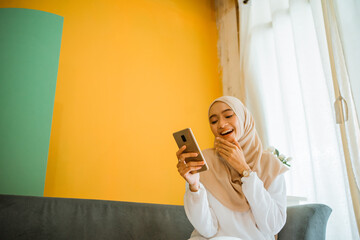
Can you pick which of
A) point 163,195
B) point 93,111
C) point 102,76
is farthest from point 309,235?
point 102,76

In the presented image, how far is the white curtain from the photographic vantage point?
2072 millimetres

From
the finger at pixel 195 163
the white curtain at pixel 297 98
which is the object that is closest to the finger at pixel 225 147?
the finger at pixel 195 163

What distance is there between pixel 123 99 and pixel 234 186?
1.48 meters

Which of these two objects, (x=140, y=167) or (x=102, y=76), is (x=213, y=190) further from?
(x=102, y=76)

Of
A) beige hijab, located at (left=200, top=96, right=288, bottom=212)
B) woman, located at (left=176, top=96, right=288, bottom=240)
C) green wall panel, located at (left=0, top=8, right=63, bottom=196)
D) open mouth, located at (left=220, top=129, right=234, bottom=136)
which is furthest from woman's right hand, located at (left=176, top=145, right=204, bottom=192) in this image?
green wall panel, located at (left=0, top=8, right=63, bottom=196)

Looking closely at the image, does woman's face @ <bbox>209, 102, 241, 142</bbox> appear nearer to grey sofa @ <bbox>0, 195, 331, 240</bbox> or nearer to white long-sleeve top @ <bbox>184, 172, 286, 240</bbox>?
white long-sleeve top @ <bbox>184, 172, 286, 240</bbox>

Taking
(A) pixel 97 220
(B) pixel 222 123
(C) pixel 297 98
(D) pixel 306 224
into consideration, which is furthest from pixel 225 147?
(C) pixel 297 98

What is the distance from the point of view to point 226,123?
1583mm

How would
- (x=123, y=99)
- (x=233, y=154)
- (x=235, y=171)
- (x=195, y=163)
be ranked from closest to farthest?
(x=195, y=163)
(x=233, y=154)
(x=235, y=171)
(x=123, y=99)

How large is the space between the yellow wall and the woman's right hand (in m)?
1.17

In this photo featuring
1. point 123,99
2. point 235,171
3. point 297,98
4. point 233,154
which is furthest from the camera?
point 123,99

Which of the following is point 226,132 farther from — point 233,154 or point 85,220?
point 85,220

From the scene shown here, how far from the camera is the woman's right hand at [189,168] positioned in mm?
1340

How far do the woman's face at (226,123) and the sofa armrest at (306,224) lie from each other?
532mm
